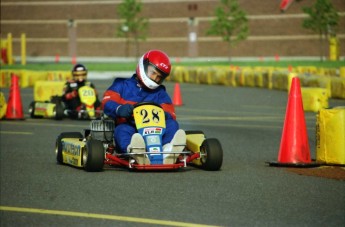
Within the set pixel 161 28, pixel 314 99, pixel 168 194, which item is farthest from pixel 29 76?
pixel 161 28

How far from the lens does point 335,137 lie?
35.4 feet

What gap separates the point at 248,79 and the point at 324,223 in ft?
85.9

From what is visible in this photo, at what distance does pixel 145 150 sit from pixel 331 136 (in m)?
2.13

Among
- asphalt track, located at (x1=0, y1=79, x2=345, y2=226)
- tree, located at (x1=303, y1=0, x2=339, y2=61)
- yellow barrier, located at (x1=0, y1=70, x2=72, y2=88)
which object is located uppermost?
tree, located at (x1=303, y1=0, x2=339, y2=61)

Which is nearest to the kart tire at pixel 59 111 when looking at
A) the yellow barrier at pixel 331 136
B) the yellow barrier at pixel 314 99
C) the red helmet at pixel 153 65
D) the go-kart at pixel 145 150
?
the yellow barrier at pixel 314 99

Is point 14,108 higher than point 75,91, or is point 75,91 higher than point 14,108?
point 75,91

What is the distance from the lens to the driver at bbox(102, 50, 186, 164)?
10.6 metres

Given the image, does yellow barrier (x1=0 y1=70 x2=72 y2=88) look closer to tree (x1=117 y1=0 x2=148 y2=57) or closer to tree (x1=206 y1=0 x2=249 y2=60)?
tree (x1=206 y1=0 x2=249 y2=60)

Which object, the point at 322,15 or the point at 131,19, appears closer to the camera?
the point at 322,15

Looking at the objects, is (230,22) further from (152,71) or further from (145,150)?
(145,150)

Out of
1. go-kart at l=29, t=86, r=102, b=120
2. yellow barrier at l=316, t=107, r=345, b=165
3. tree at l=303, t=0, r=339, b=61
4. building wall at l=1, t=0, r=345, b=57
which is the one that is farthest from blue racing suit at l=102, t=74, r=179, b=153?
building wall at l=1, t=0, r=345, b=57

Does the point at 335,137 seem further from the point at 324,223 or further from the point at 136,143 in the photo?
the point at 324,223

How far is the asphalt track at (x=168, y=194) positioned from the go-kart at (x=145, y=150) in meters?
0.11

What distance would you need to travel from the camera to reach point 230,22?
6375cm
